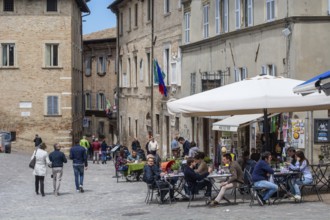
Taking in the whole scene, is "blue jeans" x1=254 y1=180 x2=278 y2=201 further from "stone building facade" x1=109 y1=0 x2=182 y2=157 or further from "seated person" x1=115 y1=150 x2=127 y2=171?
"stone building facade" x1=109 y1=0 x2=182 y2=157

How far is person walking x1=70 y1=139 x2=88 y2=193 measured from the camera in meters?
23.8

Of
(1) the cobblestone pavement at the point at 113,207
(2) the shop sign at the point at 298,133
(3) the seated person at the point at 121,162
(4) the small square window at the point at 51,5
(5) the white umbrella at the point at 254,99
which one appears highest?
(4) the small square window at the point at 51,5

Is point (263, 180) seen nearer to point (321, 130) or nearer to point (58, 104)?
point (321, 130)

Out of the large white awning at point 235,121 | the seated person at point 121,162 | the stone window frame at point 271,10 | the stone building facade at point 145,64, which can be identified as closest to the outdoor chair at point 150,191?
the large white awning at point 235,121

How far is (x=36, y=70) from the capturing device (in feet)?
182

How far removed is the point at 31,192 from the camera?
24.9 m

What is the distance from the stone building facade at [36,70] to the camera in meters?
55.4

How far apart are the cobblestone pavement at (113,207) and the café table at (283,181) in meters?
0.31

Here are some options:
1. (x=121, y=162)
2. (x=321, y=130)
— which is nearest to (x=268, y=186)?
(x=321, y=130)

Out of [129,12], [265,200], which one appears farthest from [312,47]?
[129,12]

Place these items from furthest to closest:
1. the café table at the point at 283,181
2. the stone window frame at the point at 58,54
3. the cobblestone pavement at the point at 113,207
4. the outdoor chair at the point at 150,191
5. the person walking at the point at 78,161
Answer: the stone window frame at the point at 58,54 → the person walking at the point at 78,161 → the outdoor chair at the point at 150,191 → the café table at the point at 283,181 → the cobblestone pavement at the point at 113,207

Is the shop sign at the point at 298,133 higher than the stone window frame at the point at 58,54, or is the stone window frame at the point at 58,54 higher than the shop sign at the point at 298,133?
the stone window frame at the point at 58,54

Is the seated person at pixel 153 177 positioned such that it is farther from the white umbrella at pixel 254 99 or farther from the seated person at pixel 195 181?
the white umbrella at pixel 254 99

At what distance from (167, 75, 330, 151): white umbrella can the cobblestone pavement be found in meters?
2.13
